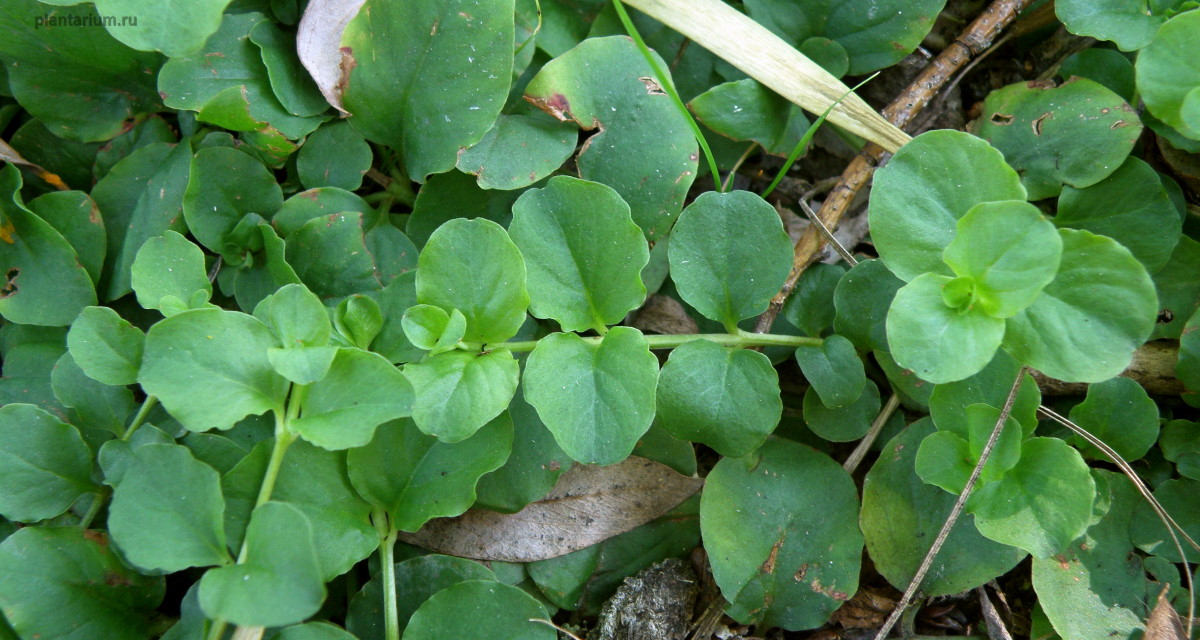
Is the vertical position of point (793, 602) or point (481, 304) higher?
point (481, 304)

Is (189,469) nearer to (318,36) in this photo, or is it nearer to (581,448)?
(581,448)

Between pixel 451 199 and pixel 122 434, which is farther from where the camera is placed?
pixel 451 199

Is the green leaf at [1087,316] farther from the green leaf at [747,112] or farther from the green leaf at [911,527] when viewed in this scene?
the green leaf at [747,112]

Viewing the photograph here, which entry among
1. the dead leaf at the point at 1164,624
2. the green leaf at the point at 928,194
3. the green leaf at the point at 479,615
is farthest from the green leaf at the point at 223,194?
the dead leaf at the point at 1164,624

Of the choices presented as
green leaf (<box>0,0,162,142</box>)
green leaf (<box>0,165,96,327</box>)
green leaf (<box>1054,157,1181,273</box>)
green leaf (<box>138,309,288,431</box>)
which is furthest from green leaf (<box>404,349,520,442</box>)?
green leaf (<box>1054,157,1181,273</box>)

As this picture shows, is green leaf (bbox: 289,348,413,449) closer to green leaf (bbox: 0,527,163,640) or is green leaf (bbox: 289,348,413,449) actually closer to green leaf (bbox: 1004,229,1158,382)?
green leaf (bbox: 0,527,163,640)

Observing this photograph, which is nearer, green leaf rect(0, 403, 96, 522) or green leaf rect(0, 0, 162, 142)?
green leaf rect(0, 403, 96, 522)

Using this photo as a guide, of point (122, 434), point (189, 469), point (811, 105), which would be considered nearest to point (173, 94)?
point (122, 434)
